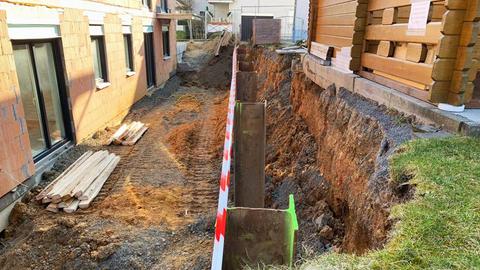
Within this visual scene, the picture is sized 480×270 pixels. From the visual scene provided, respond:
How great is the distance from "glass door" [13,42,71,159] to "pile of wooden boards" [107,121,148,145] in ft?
3.90

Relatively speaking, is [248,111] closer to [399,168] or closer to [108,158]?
[399,168]

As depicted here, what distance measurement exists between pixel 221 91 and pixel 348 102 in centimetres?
1274

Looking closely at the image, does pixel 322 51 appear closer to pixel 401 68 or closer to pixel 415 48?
pixel 401 68

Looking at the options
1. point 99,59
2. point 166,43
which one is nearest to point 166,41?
point 166,43

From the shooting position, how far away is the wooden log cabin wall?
3.19 metres

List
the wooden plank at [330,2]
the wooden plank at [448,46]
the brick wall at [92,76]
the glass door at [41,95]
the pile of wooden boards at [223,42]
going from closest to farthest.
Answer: the wooden plank at [448,46], the wooden plank at [330,2], the glass door at [41,95], the brick wall at [92,76], the pile of wooden boards at [223,42]

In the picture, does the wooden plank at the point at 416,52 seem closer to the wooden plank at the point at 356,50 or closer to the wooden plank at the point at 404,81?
the wooden plank at the point at 404,81

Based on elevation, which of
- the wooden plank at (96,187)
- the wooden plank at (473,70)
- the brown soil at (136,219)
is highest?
the wooden plank at (473,70)

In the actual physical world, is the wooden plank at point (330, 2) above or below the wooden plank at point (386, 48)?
above

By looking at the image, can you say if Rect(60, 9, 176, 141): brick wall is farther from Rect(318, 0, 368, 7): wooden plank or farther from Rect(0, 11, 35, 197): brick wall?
Rect(318, 0, 368, 7): wooden plank

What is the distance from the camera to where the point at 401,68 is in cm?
405

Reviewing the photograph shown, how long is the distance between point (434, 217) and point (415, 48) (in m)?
2.47

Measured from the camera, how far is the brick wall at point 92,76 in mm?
7832

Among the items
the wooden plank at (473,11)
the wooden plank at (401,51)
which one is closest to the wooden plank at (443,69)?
the wooden plank at (473,11)
